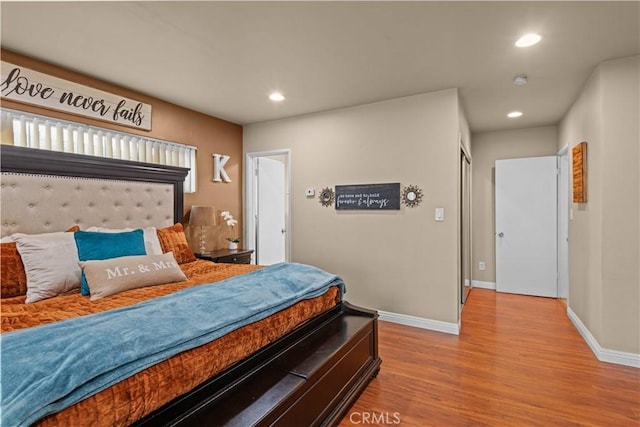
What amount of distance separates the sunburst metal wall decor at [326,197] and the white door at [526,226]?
2.72 metres

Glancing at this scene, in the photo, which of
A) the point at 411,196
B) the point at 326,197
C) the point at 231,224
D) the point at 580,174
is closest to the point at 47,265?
the point at 231,224

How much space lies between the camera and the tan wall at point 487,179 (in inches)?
190

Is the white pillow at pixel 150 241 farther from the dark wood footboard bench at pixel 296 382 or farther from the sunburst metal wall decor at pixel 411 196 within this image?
the sunburst metal wall decor at pixel 411 196

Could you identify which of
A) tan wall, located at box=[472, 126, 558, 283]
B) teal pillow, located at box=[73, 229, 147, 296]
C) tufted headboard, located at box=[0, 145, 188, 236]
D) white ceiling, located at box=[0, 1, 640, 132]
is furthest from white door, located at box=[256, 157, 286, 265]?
tan wall, located at box=[472, 126, 558, 283]

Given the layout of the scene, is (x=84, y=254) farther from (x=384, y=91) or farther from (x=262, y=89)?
(x=384, y=91)

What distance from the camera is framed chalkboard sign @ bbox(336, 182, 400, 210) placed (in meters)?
3.55

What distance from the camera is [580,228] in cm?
317

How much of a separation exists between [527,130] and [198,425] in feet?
17.8

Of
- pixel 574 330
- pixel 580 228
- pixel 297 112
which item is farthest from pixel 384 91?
pixel 574 330

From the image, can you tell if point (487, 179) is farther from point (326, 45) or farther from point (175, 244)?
point (175, 244)

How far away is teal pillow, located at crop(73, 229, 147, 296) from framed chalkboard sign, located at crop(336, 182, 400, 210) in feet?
7.20

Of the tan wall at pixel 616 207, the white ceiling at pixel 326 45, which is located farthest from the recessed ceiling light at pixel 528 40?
the tan wall at pixel 616 207

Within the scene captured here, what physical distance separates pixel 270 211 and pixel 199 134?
163 cm

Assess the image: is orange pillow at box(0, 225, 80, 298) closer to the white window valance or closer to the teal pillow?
the teal pillow
